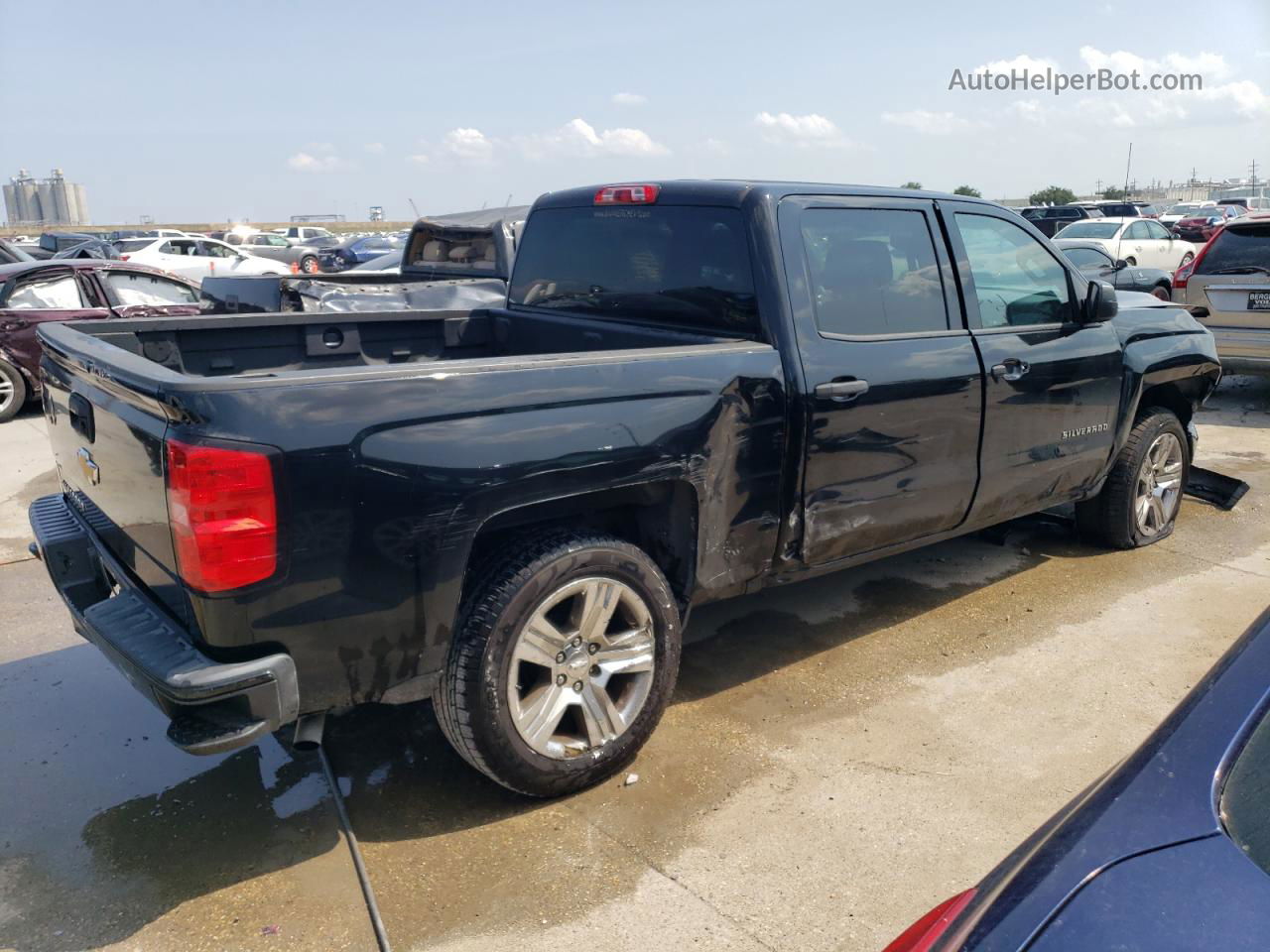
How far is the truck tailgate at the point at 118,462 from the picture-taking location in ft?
8.71

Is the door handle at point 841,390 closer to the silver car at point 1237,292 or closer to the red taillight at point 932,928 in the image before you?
the red taillight at point 932,928

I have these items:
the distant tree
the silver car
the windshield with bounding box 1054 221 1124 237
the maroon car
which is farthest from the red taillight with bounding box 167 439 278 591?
the distant tree

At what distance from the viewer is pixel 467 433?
280 cm

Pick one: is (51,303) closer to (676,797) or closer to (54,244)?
(676,797)

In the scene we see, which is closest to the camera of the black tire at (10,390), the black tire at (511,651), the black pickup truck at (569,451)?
the black pickup truck at (569,451)

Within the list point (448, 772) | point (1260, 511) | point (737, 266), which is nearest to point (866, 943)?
point (448, 772)

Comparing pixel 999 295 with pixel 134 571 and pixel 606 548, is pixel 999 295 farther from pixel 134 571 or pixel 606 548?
pixel 134 571

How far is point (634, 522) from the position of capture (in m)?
3.54

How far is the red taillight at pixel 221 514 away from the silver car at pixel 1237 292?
9244 mm

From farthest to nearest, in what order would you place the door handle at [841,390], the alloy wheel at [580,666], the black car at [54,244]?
the black car at [54,244]
the door handle at [841,390]
the alloy wheel at [580,666]

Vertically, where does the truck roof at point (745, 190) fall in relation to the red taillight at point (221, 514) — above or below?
above

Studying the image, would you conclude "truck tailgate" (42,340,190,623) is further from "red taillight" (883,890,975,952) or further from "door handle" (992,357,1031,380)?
"door handle" (992,357,1031,380)

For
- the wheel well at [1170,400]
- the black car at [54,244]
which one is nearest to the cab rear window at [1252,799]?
the wheel well at [1170,400]

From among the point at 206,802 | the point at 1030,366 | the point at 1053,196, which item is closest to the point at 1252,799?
the point at 206,802
